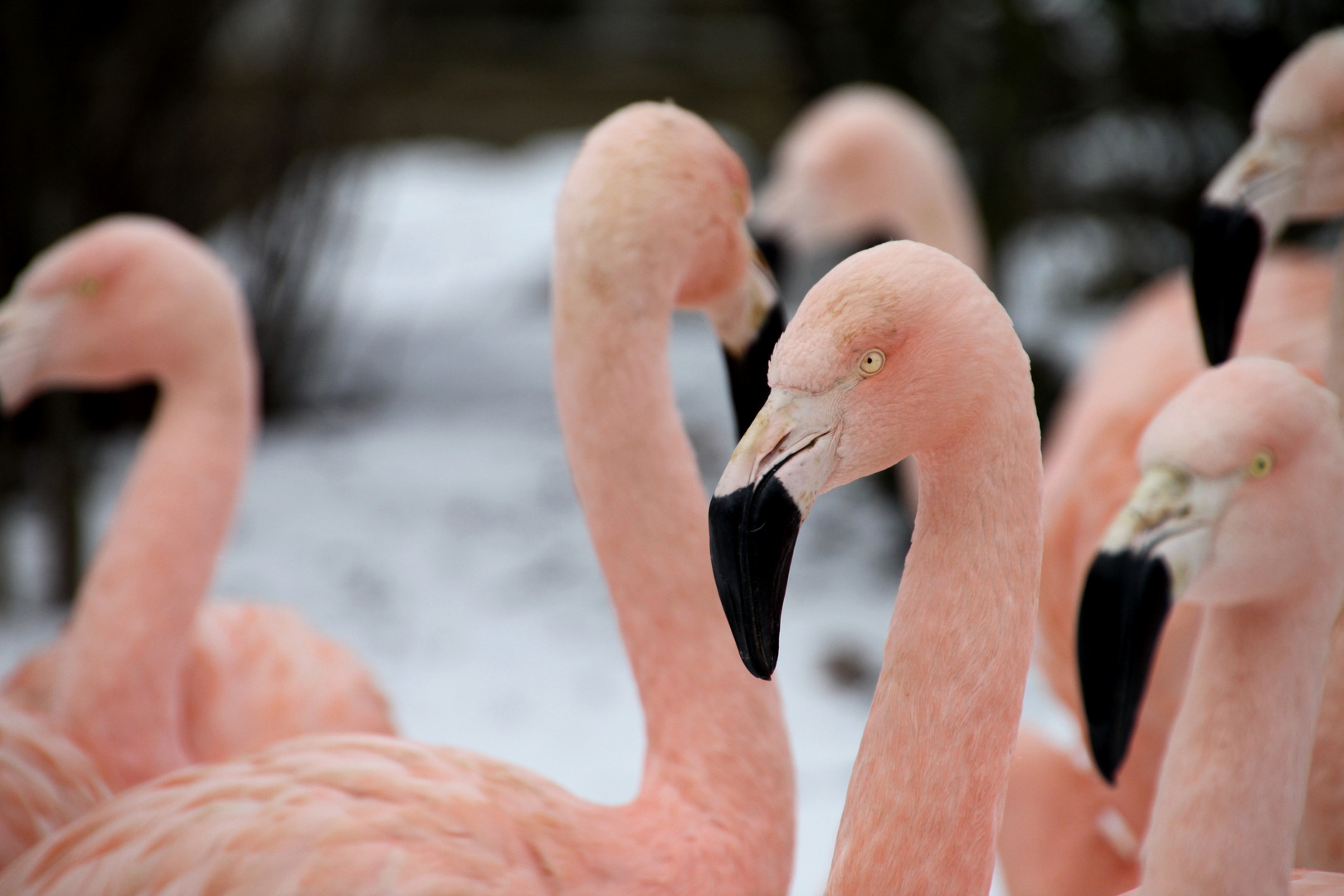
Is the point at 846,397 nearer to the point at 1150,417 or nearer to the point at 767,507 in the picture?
the point at 767,507

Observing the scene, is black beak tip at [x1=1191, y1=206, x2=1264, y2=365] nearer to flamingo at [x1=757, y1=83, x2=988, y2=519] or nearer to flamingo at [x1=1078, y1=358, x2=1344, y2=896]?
flamingo at [x1=1078, y1=358, x2=1344, y2=896]

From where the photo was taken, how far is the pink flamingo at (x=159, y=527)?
2.04 meters

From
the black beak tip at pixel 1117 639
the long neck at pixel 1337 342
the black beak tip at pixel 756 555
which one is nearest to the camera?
the black beak tip at pixel 756 555

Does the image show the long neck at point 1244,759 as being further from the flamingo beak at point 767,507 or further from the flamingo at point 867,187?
the flamingo at point 867,187

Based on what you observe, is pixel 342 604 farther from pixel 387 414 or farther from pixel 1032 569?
pixel 1032 569

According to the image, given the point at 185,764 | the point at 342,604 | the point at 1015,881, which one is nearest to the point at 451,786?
the point at 185,764

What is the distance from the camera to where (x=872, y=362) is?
1.18m

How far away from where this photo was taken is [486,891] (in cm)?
137

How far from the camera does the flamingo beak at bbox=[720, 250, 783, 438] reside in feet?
5.70

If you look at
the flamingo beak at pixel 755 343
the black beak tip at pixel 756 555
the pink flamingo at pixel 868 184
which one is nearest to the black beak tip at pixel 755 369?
the flamingo beak at pixel 755 343

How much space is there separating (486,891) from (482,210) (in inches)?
252

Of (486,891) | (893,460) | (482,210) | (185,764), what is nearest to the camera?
(893,460)

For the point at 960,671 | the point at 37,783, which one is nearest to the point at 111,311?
the point at 37,783

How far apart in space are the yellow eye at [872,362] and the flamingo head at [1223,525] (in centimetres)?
41
